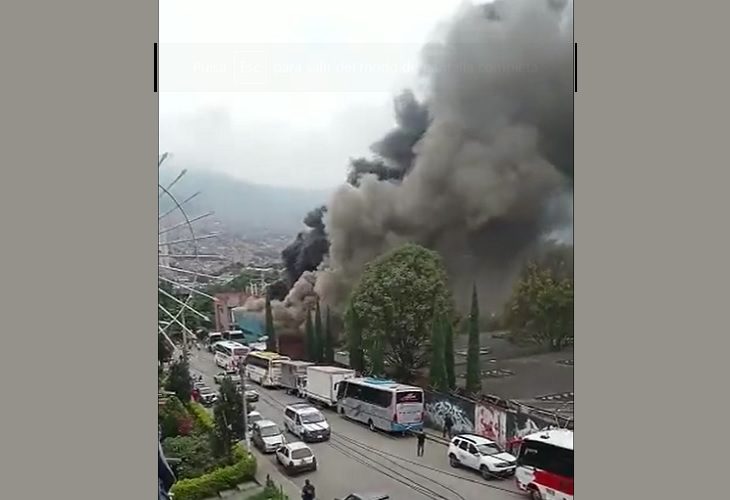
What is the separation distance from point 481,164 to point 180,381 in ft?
6.13

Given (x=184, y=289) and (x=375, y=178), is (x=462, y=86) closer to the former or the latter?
(x=375, y=178)

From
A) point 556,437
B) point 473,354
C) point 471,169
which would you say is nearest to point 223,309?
point 473,354

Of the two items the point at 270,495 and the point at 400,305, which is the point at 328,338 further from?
the point at 270,495

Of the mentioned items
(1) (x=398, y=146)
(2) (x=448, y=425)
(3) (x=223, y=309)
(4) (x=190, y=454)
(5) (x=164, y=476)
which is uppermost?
(1) (x=398, y=146)

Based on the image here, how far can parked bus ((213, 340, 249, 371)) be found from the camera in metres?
3.67

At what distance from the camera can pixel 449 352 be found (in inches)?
147

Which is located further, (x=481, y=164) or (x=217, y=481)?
(x=481, y=164)

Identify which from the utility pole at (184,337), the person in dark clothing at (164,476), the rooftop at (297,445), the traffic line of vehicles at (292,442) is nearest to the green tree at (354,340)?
the traffic line of vehicles at (292,442)

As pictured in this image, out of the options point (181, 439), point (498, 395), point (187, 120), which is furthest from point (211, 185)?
point (498, 395)

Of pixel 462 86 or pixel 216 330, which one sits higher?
pixel 462 86

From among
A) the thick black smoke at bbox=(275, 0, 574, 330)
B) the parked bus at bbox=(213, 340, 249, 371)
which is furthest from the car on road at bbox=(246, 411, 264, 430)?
the thick black smoke at bbox=(275, 0, 574, 330)

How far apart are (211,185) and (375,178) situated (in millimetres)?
824

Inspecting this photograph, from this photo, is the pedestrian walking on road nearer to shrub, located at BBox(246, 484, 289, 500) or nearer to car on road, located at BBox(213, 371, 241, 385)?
shrub, located at BBox(246, 484, 289, 500)

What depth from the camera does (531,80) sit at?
371 cm
